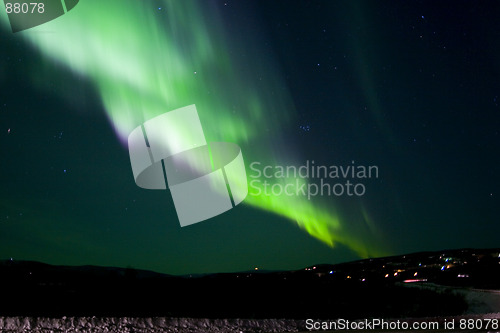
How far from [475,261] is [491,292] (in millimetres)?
740

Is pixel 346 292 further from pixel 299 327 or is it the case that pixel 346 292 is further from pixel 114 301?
pixel 114 301

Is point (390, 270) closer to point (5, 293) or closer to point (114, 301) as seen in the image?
point (114, 301)

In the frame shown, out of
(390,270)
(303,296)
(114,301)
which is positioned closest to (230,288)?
(303,296)

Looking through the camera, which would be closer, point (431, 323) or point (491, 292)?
point (431, 323)

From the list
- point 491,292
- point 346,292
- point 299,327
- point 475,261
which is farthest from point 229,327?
point 475,261

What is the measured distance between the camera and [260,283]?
705 cm

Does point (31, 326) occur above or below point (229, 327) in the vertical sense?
above

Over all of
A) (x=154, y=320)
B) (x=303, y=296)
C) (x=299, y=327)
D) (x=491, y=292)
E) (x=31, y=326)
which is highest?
(x=31, y=326)

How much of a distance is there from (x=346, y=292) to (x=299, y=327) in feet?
7.72

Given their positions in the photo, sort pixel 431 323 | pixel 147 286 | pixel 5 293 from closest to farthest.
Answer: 1. pixel 431 323
2. pixel 5 293
3. pixel 147 286

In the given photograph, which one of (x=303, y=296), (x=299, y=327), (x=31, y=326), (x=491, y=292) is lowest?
(x=491, y=292)

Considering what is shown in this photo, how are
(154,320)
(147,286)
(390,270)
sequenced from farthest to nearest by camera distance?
(147,286)
(390,270)
(154,320)

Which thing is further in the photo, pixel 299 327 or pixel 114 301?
pixel 114 301

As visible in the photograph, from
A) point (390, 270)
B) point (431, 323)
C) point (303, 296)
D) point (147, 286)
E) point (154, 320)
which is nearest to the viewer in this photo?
point (431, 323)
